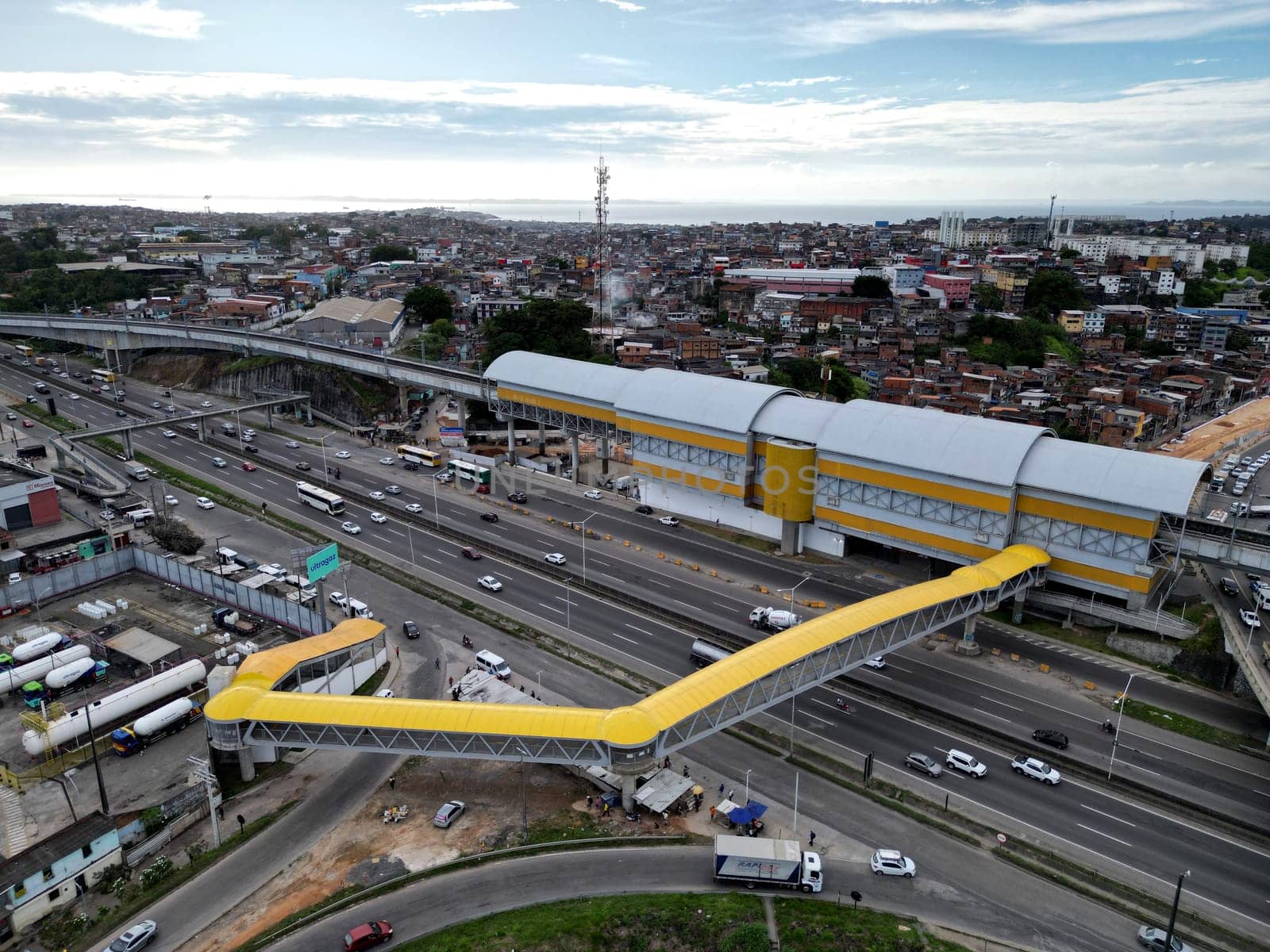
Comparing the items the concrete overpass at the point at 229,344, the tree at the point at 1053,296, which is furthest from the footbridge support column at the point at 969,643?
the tree at the point at 1053,296

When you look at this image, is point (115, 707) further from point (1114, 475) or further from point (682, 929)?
point (1114, 475)

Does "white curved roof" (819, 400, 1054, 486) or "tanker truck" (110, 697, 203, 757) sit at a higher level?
"white curved roof" (819, 400, 1054, 486)

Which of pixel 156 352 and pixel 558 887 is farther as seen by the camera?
pixel 156 352

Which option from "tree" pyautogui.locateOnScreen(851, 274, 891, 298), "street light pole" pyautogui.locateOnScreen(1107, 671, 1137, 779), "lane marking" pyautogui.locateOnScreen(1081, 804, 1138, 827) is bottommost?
"lane marking" pyautogui.locateOnScreen(1081, 804, 1138, 827)

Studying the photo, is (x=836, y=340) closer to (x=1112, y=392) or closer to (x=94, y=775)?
(x=1112, y=392)

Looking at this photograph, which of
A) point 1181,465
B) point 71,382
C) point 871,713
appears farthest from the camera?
point 71,382

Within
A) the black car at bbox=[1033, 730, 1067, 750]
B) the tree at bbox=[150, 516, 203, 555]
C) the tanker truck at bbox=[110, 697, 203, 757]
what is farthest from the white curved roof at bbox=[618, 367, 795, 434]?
the tanker truck at bbox=[110, 697, 203, 757]

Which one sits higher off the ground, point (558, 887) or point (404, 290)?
point (404, 290)

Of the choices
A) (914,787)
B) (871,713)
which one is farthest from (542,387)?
(914,787)

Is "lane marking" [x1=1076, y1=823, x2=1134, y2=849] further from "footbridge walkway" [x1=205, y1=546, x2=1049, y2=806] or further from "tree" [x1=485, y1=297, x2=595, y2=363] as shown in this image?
"tree" [x1=485, y1=297, x2=595, y2=363]
